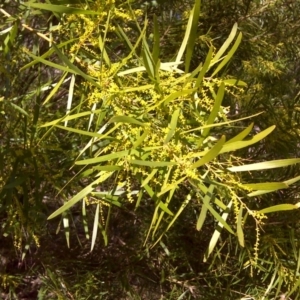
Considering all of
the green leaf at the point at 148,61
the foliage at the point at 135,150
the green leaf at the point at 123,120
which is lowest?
the foliage at the point at 135,150

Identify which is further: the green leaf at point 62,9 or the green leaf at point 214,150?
the green leaf at point 62,9

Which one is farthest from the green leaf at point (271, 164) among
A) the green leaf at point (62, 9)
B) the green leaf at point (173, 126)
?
the green leaf at point (62, 9)

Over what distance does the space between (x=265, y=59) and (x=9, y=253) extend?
960 millimetres

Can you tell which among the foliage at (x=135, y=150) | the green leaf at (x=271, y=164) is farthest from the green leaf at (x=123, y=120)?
the green leaf at (x=271, y=164)

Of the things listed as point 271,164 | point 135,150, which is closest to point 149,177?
point 135,150

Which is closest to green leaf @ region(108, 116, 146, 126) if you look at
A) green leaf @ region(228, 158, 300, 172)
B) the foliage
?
the foliage

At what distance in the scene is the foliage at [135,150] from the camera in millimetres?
558

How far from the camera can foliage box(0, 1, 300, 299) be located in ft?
1.83

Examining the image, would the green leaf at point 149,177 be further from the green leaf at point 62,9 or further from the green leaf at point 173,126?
the green leaf at point 62,9

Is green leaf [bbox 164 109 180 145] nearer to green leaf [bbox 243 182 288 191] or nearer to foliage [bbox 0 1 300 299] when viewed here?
foliage [bbox 0 1 300 299]

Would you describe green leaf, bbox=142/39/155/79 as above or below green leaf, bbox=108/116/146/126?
above

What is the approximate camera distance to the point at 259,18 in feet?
5.29

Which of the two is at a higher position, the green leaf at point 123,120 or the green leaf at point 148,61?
the green leaf at point 148,61

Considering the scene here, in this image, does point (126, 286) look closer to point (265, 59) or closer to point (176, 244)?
point (176, 244)
